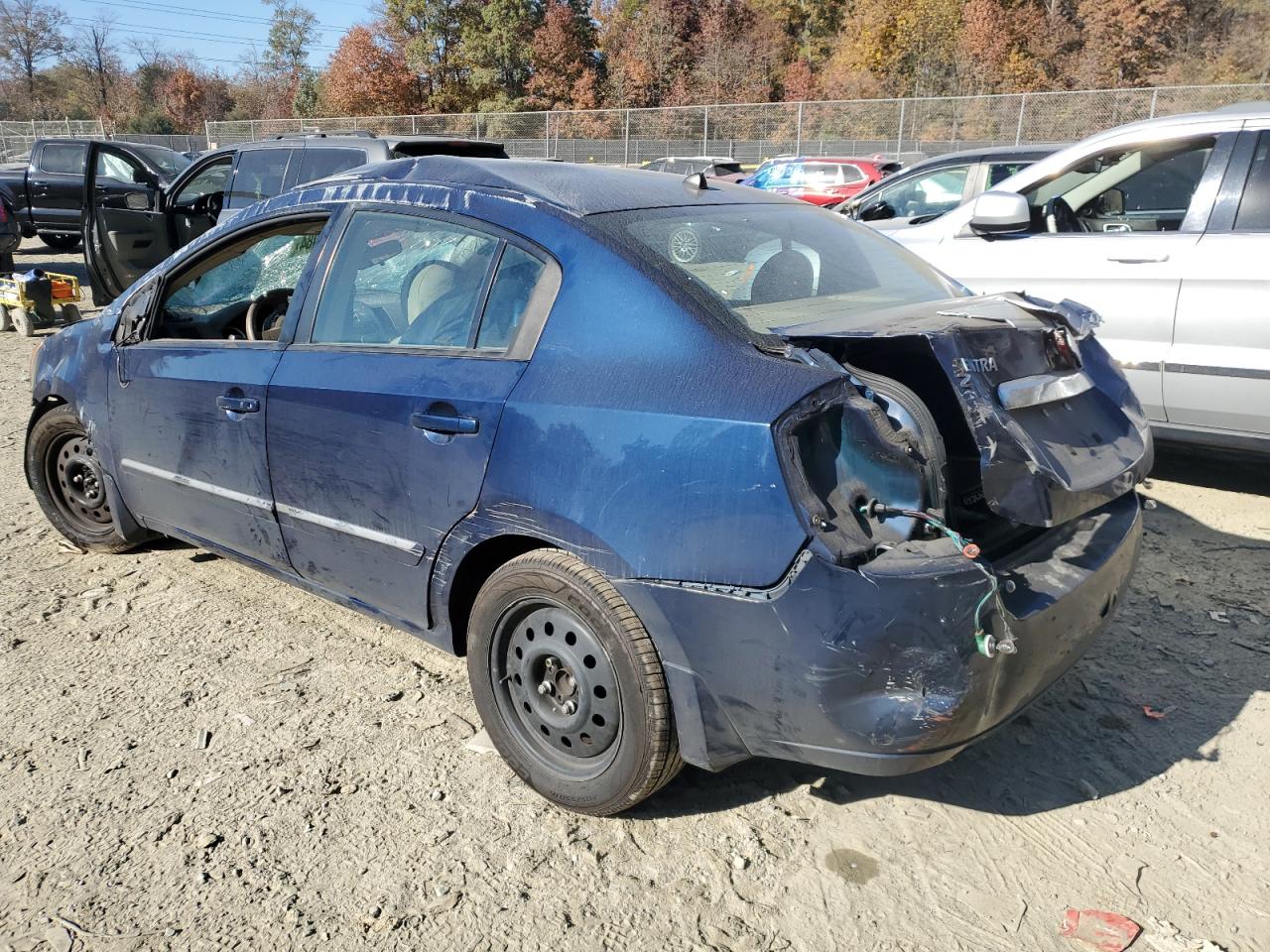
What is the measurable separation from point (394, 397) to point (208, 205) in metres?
8.43

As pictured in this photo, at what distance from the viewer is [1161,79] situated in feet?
122

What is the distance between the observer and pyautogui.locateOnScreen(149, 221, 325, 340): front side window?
3826 millimetres

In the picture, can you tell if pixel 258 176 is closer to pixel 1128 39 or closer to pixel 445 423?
pixel 445 423

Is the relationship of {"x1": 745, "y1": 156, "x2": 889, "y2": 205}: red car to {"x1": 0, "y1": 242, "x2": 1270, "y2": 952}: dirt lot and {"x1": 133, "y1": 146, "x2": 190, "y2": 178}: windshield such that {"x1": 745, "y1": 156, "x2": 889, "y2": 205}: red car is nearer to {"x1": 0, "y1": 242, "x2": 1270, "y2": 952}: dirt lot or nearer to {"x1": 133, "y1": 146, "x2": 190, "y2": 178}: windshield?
{"x1": 133, "y1": 146, "x2": 190, "y2": 178}: windshield

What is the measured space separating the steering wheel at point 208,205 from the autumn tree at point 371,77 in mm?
45593

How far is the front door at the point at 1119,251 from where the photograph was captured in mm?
4836

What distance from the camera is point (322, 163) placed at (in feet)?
27.1

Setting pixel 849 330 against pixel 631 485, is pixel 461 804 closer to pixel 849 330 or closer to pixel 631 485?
pixel 631 485

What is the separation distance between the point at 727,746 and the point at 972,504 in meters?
0.92

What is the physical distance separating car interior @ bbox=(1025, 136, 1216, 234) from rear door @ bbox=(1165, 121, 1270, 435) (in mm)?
608

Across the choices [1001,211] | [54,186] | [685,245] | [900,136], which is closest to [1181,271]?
[1001,211]

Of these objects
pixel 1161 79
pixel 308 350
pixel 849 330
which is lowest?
pixel 308 350

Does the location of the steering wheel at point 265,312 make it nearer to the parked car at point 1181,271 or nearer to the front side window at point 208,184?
the parked car at point 1181,271

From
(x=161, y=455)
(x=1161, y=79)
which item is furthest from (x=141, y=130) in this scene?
(x=161, y=455)
